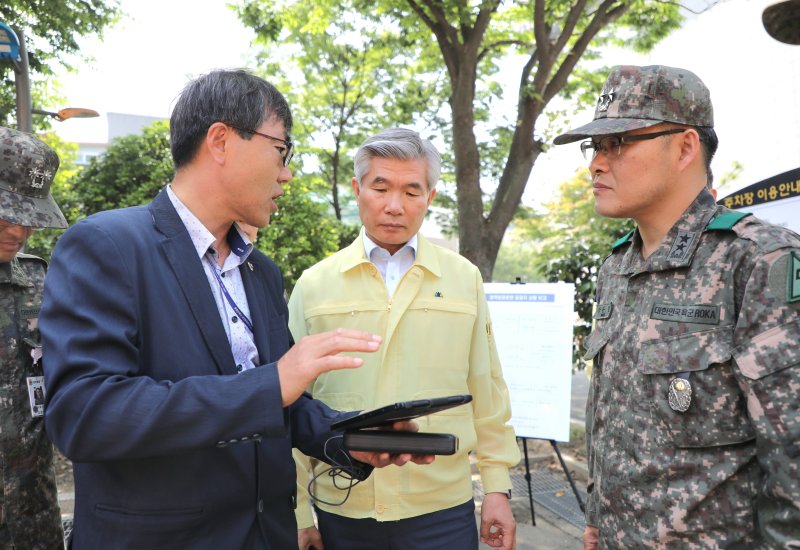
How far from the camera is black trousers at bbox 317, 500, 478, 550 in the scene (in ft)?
7.32

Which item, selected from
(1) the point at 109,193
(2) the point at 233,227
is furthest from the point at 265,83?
(1) the point at 109,193

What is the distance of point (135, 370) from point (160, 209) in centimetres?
52

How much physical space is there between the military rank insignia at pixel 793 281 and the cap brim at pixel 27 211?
8.60ft

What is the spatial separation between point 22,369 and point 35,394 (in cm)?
12

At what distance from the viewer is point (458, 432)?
7.75 ft

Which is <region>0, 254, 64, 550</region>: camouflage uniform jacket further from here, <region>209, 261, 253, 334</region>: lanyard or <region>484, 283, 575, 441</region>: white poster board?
<region>484, 283, 575, 441</region>: white poster board

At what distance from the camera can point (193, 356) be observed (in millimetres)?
1553

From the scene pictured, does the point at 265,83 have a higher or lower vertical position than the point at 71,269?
higher

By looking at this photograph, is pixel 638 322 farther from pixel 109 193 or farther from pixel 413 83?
pixel 413 83

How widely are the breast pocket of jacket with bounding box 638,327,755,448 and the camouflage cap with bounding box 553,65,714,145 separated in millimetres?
740

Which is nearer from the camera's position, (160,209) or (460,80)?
(160,209)

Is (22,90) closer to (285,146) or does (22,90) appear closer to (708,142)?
(285,146)

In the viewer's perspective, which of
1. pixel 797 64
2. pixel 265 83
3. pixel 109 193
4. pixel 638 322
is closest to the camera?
pixel 265 83

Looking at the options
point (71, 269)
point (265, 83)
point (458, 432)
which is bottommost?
point (458, 432)
